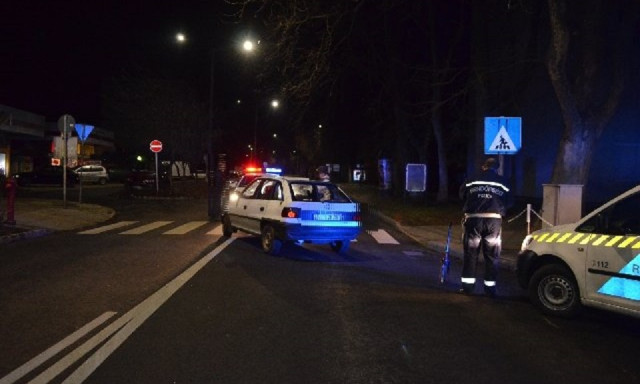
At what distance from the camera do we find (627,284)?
6.68 m

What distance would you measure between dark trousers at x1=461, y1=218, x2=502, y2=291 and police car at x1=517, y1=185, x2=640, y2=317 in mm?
606

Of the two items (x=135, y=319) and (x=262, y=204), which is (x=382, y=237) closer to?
(x=262, y=204)

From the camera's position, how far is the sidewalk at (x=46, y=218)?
51.0 feet

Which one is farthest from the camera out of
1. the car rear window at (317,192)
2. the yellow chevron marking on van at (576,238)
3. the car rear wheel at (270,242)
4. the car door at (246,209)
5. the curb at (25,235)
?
the curb at (25,235)

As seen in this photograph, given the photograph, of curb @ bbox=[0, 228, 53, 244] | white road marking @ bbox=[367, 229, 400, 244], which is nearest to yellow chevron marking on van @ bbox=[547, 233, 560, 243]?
white road marking @ bbox=[367, 229, 400, 244]

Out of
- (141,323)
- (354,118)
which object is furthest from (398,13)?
(141,323)

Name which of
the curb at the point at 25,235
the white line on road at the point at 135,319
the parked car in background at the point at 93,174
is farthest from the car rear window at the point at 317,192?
the parked car in background at the point at 93,174

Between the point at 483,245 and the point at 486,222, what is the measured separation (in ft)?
1.09

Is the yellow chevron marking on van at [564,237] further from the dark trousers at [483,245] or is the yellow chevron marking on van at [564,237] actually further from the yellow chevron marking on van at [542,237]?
the dark trousers at [483,245]

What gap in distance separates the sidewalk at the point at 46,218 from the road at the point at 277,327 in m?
3.97

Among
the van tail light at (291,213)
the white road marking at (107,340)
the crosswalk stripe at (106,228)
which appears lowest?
the crosswalk stripe at (106,228)

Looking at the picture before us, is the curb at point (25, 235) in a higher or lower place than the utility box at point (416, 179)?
lower

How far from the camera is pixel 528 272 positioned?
26.3 ft

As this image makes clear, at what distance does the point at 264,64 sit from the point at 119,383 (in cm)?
1610
